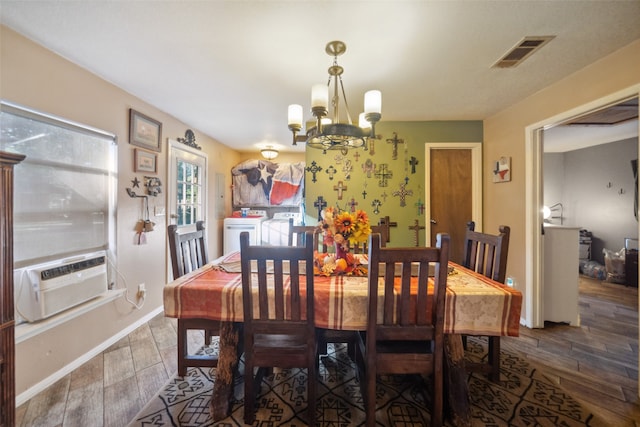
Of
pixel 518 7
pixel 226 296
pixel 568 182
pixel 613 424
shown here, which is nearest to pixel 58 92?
pixel 226 296

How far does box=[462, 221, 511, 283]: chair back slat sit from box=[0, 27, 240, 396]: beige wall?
3.01 m

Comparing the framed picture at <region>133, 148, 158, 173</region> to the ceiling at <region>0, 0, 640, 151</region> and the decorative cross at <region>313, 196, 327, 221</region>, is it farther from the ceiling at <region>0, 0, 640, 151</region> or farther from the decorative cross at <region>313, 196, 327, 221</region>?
the decorative cross at <region>313, 196, 327, 221</region>

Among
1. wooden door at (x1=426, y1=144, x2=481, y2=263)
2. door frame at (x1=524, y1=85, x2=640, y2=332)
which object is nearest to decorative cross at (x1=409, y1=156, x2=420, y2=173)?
A: wooden door at (x1=426, y1=144, x2=481, y2=263)

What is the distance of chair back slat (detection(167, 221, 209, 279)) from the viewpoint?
1712mm

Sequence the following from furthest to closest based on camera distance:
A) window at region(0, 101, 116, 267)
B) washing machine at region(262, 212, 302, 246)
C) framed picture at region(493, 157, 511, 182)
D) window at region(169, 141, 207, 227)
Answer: washing machine at region(262, 212, 302, 246) → window at region(169, 141, 207, 227) → framed picture at region(493, 157, 511, 182) → window at region(0, 101, 116, 267)

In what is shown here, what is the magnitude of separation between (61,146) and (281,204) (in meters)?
3.23

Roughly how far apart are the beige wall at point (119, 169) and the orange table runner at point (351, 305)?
112 cm

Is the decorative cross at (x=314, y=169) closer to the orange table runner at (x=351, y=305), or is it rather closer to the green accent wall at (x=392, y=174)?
the green accent wall at (x=392, y=174)

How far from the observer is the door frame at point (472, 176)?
10.7 ft

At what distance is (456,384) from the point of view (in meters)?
1.43

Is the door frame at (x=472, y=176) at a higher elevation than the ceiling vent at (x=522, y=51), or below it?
below

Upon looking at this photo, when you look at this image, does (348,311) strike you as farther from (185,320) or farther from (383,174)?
(383,174)

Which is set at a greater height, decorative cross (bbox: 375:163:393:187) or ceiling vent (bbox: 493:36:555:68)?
ceiling vent (bbox: 493:36:555:68)

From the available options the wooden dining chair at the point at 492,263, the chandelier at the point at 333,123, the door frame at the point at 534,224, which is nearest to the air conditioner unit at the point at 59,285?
the chandelier at the point at 333,123
